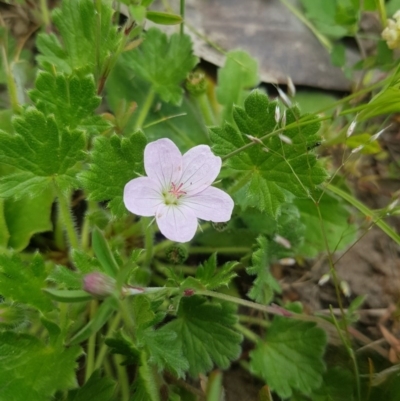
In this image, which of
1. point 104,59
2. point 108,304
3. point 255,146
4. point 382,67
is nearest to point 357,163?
point 382,67

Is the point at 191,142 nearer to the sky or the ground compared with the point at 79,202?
nearer to the sky

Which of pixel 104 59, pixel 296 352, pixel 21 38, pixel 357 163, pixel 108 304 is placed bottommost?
pixel 296 352

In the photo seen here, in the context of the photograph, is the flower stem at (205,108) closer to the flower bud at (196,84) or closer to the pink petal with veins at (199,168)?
the flower bud at (196,84)

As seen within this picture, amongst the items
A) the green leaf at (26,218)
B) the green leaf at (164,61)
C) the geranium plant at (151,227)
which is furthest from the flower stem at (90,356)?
the green leaf at (164,61)

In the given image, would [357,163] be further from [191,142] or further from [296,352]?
[296,352]

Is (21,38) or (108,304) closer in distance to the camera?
(108,304)

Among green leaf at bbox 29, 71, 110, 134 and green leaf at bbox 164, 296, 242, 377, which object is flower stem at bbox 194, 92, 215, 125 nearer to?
green leaf at bbox 29, 71, 110, 134

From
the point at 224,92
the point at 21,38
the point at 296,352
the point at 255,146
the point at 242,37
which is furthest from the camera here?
the point at 242,37

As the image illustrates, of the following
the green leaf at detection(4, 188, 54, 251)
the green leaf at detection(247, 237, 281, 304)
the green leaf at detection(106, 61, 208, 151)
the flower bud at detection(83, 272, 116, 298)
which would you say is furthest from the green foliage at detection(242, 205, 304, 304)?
the green leaf at detection(4, 188, 54, 251)
